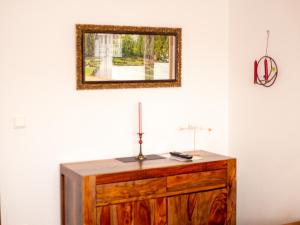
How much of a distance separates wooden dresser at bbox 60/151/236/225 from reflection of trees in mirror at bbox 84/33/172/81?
2.13 ft

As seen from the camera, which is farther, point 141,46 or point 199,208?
point 141,46

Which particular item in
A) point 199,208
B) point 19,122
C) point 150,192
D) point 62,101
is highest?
point 62,101

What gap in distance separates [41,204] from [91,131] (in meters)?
0.62

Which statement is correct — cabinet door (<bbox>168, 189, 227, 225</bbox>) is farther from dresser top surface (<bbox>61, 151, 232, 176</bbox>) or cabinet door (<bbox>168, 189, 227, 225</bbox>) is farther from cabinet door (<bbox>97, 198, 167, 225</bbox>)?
dresser top surface (<bbox>61, 151, 232, 176</bbox>)

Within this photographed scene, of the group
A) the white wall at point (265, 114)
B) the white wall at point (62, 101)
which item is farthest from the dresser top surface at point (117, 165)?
the white wall at point (265, 114)

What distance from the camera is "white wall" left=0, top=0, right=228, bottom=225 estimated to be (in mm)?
3389

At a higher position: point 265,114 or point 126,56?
point 126,56

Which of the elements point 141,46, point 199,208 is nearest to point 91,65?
point 141,46

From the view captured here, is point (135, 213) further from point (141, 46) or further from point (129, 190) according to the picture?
point (141, 46)

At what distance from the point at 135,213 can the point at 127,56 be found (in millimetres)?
1163

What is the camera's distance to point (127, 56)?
3.74m

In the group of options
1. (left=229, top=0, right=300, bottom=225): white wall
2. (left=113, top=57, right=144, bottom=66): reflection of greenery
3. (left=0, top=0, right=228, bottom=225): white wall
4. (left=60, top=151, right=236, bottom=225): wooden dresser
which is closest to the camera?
(left=60, top=151, right=236, bottom=225): wooden dresser

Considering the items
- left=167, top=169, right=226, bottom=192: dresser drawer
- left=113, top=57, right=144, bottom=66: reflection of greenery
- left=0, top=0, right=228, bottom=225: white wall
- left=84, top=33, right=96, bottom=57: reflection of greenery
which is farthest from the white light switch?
left=167, top=169, right=226, bottom=192: dresser drawer

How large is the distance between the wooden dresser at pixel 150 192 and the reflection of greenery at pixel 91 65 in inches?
25.4
